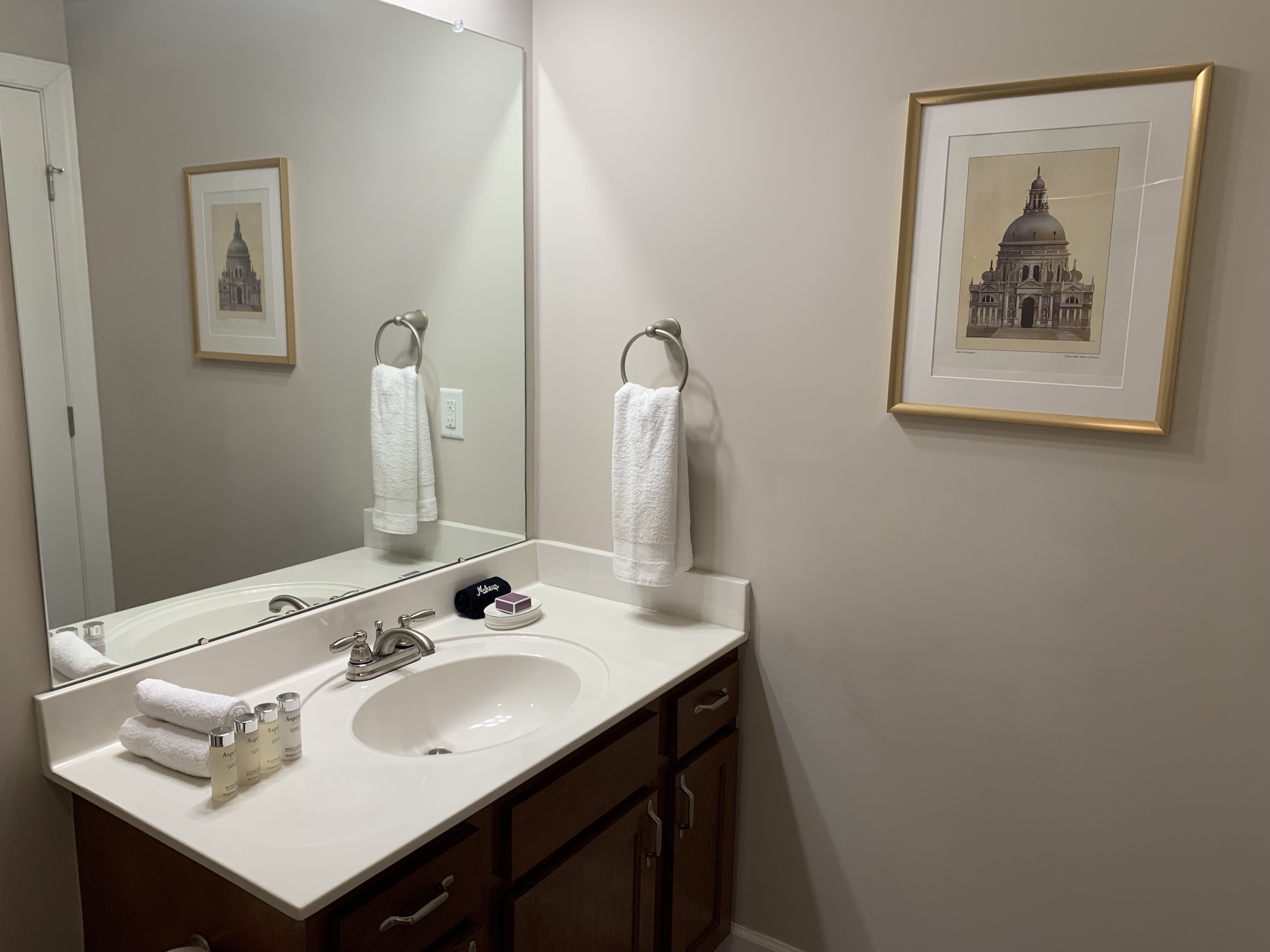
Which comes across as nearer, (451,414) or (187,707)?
(187,707)

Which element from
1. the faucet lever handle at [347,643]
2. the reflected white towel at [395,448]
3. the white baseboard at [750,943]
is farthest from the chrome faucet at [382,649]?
the white baseboard at [750,943]

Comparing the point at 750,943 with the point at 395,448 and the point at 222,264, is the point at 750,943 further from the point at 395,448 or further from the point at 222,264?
the point at 222,264

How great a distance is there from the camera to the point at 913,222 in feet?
5.13

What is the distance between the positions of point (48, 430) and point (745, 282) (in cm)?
118

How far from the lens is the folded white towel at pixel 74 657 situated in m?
1.29

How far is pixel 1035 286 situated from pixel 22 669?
1.61 meters

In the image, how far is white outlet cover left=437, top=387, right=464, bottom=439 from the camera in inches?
76.0

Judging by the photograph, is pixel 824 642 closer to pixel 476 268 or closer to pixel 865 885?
pixel 865 885

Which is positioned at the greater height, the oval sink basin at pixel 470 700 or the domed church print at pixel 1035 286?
the domed church print at pixel 1035 286

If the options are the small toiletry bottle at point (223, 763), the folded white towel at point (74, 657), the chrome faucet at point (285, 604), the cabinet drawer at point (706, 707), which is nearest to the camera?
the small toiletry bottle at point (223, 763)

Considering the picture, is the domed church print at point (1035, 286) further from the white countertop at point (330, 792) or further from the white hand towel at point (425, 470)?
the white hand towel at point (425, 470)

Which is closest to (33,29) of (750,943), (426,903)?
(426,903)

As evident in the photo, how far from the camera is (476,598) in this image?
6.28 feet

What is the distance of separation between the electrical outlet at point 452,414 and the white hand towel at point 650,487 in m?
0.36
